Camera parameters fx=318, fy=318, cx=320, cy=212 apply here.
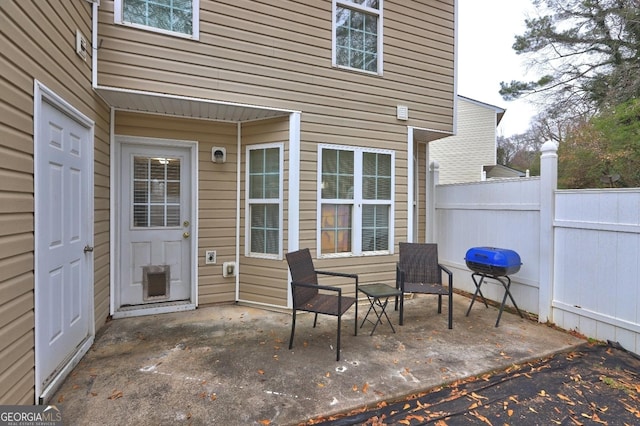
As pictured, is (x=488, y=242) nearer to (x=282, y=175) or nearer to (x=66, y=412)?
(x=282, y=175)

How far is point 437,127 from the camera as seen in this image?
4.75 m

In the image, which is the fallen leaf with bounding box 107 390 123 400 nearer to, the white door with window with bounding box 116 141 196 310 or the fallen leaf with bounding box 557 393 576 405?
the white door with window with bounding box 116 141 196 310

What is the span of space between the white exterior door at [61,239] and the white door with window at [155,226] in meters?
0.75

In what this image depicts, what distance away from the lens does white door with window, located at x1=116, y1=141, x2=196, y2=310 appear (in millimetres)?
3740

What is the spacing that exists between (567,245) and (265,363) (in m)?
3.31

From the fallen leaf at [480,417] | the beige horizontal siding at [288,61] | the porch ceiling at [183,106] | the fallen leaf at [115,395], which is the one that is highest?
the beige horizontal siding at [288,61]

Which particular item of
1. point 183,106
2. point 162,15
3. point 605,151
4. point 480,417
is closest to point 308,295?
point 480,417

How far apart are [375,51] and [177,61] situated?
2566 mm

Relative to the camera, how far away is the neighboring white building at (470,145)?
1086 centimetres

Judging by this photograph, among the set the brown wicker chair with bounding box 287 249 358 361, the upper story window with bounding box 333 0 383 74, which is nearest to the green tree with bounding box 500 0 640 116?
the upper story window with bounding box 333 0 383 74

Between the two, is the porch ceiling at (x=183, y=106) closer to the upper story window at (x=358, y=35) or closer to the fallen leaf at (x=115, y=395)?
the upper story window at (x=358, y=35)

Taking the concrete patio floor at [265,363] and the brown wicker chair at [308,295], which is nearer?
the concrete patio floor at [265,363]

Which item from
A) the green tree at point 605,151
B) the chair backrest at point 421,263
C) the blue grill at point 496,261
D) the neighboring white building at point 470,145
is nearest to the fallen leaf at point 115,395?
the chair backrest at point 421,263

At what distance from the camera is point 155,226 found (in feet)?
12.7
